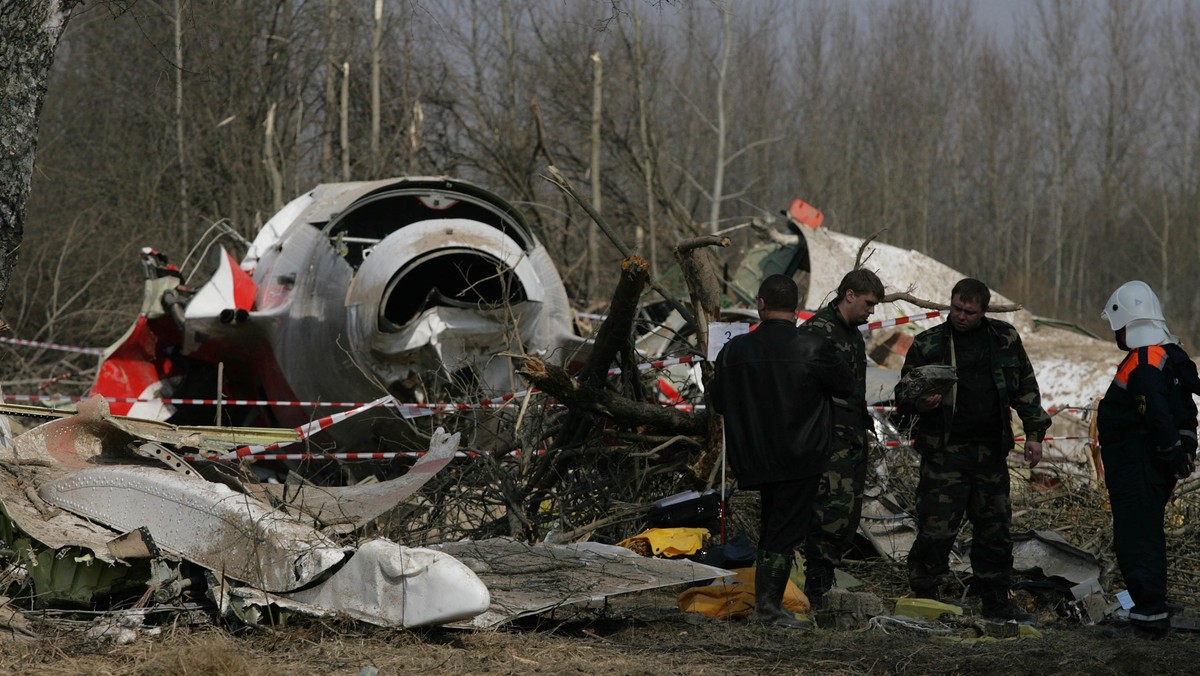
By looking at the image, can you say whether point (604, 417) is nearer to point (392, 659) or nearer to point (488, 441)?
point (488, 441)

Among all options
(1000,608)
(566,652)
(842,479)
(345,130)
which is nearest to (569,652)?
(566,652)

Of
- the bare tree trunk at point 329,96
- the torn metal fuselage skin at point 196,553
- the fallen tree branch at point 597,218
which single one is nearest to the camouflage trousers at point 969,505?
the fallen tree branch at point 597,218

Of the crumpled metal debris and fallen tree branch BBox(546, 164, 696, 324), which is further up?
fallen tree branch BBox(546, 164, 696, 324)

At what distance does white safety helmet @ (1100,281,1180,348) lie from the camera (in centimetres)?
522

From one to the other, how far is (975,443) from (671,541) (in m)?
1.50

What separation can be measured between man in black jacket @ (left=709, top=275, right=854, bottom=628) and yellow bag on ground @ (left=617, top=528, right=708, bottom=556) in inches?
32.3

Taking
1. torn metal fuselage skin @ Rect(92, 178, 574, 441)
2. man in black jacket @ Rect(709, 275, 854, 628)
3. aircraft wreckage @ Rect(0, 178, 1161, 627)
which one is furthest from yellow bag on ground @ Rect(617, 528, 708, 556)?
torn metal fuselage skin @ Rect(92, 178, 574, 441)

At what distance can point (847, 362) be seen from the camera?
5727mm

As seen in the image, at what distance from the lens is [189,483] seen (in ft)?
17.2

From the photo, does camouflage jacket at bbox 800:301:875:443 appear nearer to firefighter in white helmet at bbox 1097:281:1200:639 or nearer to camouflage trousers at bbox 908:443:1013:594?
camouflage trousers at bbox 908:443:1013:594

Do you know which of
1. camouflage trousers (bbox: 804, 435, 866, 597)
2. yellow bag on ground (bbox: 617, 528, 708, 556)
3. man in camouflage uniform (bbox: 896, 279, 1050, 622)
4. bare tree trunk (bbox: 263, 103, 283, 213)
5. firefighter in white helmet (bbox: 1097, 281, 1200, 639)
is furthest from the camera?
bare tree trunk (bbox: 263, 103, 283, 213)

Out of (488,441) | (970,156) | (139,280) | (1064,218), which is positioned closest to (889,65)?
(970,156)

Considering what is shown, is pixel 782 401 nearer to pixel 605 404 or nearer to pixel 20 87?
pixel 605 404

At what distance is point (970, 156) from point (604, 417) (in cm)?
3566
